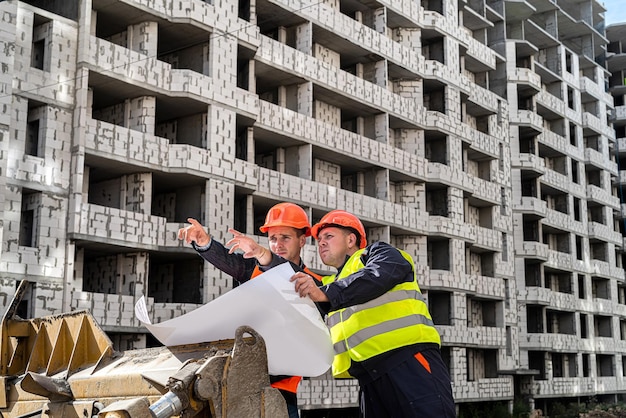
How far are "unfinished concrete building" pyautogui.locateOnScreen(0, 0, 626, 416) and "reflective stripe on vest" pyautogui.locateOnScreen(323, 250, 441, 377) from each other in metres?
15.2

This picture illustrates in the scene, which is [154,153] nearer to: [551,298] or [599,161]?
[551,298]

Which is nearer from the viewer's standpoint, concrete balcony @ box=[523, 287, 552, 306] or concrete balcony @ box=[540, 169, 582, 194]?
concrete balcony @ box=[523, 287, 552, 306]

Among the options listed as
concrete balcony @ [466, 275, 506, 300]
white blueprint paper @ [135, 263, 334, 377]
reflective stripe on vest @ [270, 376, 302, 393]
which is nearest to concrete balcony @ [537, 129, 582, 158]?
concrete balcony @ [466, 275, 506, 300]

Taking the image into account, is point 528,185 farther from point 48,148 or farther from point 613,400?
point 48,148

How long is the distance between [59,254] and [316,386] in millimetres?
9754

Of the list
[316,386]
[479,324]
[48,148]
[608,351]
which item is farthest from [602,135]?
[48,148]

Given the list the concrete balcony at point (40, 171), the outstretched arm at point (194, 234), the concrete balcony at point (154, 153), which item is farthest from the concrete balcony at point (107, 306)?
the outstretched arm at point (194, 234)

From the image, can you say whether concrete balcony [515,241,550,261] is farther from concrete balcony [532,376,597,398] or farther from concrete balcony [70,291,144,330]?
concrete balcony [70,291,144,330]

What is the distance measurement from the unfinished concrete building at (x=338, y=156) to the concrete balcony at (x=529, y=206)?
0.51 ft

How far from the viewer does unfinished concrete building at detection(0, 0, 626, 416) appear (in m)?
20.1

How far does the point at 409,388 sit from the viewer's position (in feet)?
15.2

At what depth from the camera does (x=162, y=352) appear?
13.2ft

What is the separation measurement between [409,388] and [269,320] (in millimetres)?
1354

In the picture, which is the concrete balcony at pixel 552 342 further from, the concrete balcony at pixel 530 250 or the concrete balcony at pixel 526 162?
the concrete balcony at pixel 526 162
